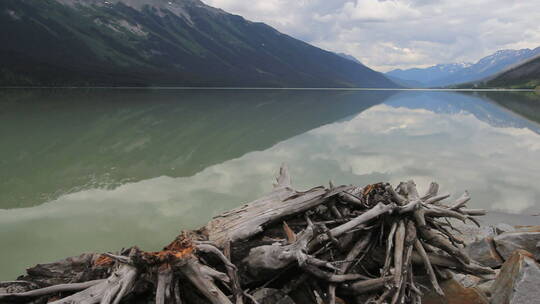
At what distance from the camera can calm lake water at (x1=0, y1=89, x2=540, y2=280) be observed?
14008mm

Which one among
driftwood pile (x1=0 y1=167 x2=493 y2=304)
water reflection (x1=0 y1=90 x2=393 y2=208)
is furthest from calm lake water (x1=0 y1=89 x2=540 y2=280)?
driftwood pile (x1=0 y1=167 x2=493 y2=304)

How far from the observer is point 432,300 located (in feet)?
22.1

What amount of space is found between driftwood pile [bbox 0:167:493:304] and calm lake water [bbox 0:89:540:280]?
5922 mm

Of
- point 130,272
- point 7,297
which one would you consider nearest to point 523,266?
point 130,272

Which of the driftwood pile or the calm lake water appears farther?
the calm lake water

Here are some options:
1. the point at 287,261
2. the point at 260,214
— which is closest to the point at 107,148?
the point at 260,214

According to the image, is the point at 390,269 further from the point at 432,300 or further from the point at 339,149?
the point at 339,149

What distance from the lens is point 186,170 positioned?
77.2 feet

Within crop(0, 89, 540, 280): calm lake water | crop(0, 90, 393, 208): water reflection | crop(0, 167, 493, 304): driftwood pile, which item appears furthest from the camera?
crop(0, 90, 393, 208): water reflection

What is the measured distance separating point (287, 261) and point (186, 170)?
60.6ft

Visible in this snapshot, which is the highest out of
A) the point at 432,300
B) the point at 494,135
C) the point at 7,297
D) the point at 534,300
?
the point at 7,297

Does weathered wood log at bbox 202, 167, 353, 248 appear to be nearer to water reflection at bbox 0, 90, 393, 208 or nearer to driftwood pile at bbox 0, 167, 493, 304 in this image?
driftwood pile at bbox 0, 167, 493, 304

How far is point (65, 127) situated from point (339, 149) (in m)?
31.4

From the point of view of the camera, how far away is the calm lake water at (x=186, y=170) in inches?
551
